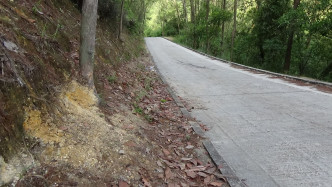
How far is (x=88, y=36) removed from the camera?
4.46m

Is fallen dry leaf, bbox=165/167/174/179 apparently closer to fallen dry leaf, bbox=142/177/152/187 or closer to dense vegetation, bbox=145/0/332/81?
fallen dry leaf, bbox=142/177/152/187

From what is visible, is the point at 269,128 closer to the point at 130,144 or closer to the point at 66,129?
the point at 130,144

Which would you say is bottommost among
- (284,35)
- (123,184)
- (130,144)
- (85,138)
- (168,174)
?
(168,174)

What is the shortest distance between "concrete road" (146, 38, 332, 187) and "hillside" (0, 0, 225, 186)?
660 mm

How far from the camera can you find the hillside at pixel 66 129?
2.73 m

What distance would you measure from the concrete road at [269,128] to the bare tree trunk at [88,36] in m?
2.81

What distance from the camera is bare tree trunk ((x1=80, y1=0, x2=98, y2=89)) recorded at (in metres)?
4.35

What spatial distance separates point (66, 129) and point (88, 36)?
1.82 meters

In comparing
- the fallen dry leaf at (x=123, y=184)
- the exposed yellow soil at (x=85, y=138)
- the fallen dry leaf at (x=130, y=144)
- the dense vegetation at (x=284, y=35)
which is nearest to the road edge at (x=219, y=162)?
the exposed yellow soil at (x=85, y=138)

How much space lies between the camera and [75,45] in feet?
19.8

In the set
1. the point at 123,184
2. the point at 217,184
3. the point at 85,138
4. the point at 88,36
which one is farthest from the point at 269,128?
the point at 88,36

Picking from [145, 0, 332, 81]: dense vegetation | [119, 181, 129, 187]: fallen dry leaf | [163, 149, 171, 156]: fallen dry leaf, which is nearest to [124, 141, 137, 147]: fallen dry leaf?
[163, 149, 171, 156]: fallen dry leaf

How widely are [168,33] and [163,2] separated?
813 cm

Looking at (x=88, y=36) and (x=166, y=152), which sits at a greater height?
(x=88, y=36)
